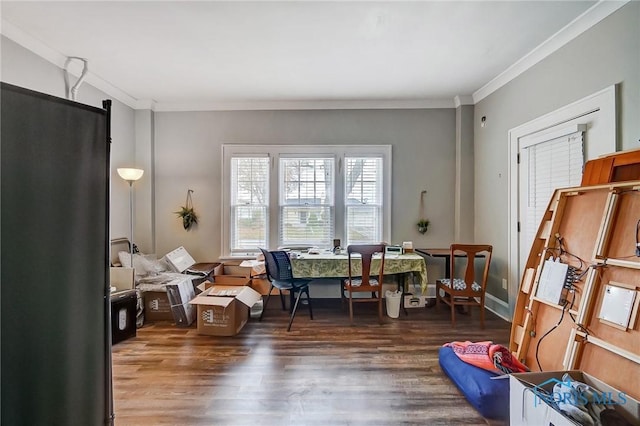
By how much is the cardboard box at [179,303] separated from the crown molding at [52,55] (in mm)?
2528

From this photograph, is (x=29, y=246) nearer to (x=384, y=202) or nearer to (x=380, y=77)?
(x=380, y=77)

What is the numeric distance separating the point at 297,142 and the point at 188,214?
6.24 ft

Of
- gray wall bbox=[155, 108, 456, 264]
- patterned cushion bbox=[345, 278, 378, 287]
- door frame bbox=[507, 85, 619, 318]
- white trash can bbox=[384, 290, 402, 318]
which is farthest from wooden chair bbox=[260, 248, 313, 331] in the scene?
door frame bbox=[507, 85, 619, 318]

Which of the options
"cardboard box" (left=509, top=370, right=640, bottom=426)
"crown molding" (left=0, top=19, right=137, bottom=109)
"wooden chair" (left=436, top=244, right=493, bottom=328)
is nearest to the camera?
"cardboard box" (left=509, top=370, right=640, bottom=426)

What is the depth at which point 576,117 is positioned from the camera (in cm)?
246

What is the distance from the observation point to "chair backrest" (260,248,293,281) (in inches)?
129

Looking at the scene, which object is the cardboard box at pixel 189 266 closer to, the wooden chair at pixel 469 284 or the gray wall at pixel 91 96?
the gray wall at pixel 91 96

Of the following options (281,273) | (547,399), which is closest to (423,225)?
(281,273)

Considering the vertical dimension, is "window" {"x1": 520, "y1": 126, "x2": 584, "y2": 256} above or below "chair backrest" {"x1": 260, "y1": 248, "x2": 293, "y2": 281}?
above

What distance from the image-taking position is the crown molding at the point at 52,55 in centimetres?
246

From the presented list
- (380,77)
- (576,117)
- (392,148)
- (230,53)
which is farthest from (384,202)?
(230,53)

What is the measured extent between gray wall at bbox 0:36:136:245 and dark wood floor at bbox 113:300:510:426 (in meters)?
1.68

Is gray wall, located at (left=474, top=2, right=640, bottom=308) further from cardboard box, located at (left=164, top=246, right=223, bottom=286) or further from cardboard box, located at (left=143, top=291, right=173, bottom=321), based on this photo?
cardboard box, located at (left=143, top=291, right=173, bottom=321)

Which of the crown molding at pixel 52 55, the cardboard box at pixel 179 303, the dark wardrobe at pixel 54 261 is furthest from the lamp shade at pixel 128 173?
the dark wardrobe at pixel 54 261
